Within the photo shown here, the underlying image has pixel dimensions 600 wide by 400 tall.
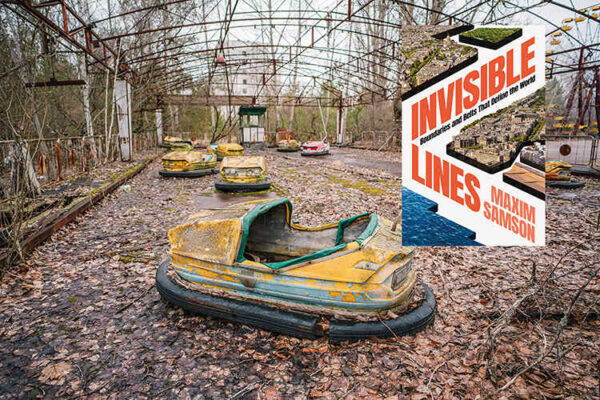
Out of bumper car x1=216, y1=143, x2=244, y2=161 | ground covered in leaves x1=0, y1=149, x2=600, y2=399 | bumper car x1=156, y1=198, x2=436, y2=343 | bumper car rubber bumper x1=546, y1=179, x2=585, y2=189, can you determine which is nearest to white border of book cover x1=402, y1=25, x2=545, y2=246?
ground covered in leaves x1=0, y1=149, x2=600, y2=399

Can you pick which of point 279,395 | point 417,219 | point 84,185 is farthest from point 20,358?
point 84,185

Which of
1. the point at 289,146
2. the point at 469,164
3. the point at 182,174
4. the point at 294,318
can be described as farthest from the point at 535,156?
the point at 289,146

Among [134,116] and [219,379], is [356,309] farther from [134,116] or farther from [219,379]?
[134,116]

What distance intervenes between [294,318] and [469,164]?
52.1 inches

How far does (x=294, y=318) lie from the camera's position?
2.12m

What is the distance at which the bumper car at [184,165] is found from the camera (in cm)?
861

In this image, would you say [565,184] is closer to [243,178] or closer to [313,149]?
[243,178]

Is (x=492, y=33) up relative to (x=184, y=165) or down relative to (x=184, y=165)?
up

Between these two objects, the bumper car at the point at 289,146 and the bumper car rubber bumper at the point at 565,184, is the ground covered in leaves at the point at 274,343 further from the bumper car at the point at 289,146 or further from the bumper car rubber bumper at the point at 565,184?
the bumper car at the point at 289,146

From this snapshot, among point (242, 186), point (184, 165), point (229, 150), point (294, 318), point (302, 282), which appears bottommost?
point (294, 318)

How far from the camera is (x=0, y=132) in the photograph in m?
6.16

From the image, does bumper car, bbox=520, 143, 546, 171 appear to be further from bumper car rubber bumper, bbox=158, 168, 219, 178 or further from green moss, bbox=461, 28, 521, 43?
bumper car rubber bumper, bbox=158, 168, 219, 178

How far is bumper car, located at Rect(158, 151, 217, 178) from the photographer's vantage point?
28.2 ft

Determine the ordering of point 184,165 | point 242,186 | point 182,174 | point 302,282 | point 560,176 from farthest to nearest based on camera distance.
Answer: point 184,165
point 182,174
point 560,176
point 242,186
point 302,282
